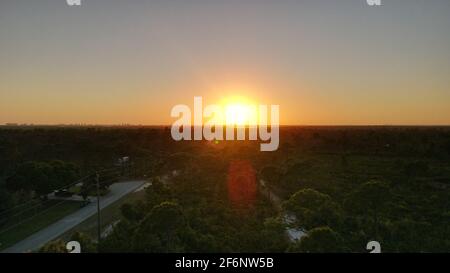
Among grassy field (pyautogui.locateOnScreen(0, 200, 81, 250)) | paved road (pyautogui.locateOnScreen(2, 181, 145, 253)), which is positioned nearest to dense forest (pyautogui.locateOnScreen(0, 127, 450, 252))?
grassy field (pyautogui.locateOnScreen(0, 200, 81, 250))

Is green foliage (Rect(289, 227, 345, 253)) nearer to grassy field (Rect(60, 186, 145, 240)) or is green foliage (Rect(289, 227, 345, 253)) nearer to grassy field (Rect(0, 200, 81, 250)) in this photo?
grassy field (Rect(60, 186, 145, 240))

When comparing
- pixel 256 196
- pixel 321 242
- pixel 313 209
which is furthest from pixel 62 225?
pixel 321 242

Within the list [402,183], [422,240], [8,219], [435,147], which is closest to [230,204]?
[422,240]

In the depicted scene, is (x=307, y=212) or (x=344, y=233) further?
(x=344, y=233)

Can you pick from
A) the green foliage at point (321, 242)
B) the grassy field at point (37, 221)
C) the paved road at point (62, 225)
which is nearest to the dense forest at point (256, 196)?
the green foliage at point (321, 242)

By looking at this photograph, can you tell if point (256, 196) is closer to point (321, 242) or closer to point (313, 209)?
point (313, 209)

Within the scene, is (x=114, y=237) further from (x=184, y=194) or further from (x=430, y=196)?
(x=430, y=196)
